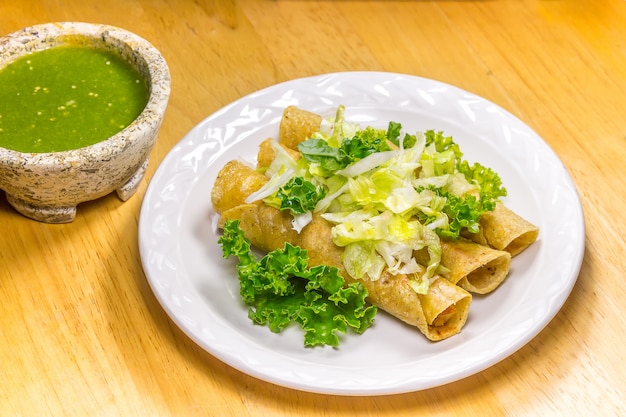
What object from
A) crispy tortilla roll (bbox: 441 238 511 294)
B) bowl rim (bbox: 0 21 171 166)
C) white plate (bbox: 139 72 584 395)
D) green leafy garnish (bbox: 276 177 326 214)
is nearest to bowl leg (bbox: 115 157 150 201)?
white plate (bbox: 139 72 584 395)

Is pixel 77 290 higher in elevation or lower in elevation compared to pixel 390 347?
lower

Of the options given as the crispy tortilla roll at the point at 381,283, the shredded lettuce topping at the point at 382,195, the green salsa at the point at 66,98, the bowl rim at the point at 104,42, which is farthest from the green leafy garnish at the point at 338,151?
the green salsa at the point at 66,98

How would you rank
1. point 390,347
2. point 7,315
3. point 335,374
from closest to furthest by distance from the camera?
1. point 335,374
2. point 390,347
3. point 7,315

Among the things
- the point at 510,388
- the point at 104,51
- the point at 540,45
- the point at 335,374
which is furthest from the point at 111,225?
the point at 540,45

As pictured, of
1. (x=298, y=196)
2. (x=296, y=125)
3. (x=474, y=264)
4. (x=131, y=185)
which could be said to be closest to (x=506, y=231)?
(x=474, y=264)

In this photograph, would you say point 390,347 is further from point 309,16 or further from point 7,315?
point 309,16

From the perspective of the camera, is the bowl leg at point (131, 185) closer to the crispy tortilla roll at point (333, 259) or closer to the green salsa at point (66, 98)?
the green salsa at point (66, 98)

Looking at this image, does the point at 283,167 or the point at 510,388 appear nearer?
the point at 510,388
